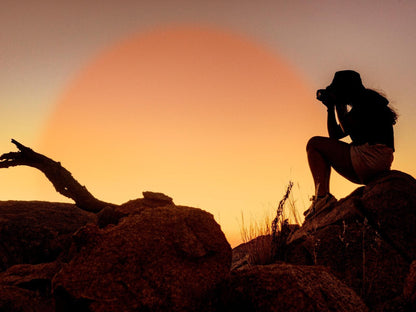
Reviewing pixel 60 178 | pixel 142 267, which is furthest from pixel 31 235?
pixel 142 267

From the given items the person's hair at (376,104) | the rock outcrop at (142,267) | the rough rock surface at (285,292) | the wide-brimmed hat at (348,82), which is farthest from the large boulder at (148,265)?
the wide-brimmed hat at (348,82)

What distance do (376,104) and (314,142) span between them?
0.89 m

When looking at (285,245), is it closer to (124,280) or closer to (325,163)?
(325,163)

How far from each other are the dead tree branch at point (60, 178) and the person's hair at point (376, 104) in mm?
4189

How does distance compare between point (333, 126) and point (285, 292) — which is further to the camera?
point (333, 126)

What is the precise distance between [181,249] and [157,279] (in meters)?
0.28

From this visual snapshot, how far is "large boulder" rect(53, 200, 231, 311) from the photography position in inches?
95.0

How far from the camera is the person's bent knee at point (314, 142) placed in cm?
538

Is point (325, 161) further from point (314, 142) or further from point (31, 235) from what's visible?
point (31, 235)

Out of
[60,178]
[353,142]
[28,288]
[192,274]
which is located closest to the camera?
[192,274]

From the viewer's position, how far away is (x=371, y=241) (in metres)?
4.37

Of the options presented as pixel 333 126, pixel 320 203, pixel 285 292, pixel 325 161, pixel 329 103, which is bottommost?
pixel 285 292

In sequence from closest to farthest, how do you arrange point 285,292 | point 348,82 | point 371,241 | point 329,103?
point 285,292 → point 371,241 → point 348,82 → point 329,103

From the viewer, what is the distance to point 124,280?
246cm
